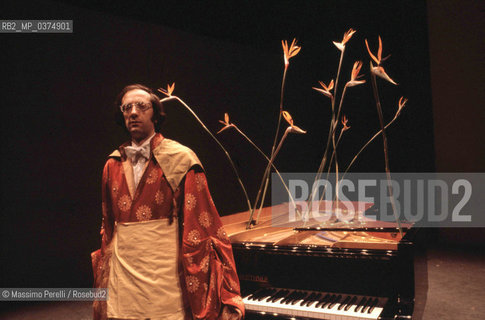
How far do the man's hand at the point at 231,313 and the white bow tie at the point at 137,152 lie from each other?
2.49ft

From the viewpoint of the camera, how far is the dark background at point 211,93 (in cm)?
388

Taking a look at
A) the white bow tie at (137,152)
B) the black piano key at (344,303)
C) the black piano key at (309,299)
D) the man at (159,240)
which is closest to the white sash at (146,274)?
the man at (159,240)

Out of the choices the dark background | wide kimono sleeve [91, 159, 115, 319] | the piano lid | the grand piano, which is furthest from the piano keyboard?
the dark background

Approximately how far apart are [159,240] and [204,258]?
0.21 meters

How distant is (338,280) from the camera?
206 centimetres

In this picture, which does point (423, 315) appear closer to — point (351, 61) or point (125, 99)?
point (125, 99)

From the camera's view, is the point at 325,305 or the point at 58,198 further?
the point at 58,198

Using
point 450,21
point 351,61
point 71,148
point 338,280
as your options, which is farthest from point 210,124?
point 450,21

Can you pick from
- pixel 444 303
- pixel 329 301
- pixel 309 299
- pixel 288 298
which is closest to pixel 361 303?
pixel 329 301

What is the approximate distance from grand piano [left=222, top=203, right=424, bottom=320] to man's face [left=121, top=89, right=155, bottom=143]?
34.0 inches

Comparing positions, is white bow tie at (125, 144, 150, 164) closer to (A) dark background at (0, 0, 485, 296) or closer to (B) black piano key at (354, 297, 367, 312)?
(B) black piano key at (354, 297, 367, 312)

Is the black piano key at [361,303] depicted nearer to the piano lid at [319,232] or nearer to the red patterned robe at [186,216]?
the piano lid at [319,232]

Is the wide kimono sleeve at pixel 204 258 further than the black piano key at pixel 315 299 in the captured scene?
No

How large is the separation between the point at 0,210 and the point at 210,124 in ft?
8.69
